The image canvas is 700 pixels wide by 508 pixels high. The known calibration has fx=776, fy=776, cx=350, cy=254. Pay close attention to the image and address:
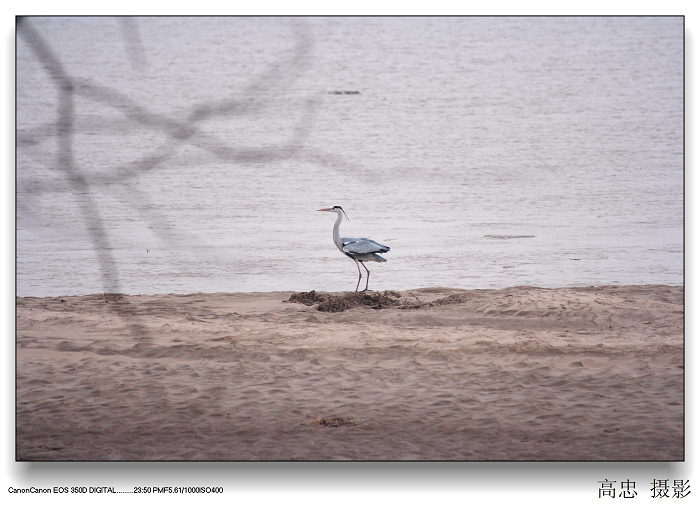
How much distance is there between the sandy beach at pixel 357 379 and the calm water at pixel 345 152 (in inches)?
41.6

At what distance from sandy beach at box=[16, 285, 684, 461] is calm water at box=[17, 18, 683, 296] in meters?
1.06

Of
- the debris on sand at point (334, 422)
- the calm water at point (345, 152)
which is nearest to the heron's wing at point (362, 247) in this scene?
the calm water at point (345, 152)

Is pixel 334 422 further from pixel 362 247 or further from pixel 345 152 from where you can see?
pixel 345 152

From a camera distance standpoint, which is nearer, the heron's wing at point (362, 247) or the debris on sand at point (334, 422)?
the debris on sand at point (334, 422)

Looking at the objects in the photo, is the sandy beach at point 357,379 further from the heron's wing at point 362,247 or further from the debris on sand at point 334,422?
the heron's wing at point 362,247

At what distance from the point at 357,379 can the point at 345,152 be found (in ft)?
24.4

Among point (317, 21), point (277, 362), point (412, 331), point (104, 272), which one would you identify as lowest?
point (277, 362)

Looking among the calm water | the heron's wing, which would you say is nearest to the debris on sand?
the calm water

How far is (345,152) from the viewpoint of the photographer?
11594mm

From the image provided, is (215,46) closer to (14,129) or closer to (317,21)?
(317,21)

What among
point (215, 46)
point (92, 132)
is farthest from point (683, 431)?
point (92, 132)

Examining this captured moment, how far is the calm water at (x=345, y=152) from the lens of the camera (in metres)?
5.88

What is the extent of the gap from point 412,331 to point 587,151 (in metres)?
6.67

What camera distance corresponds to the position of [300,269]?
7414 mm
